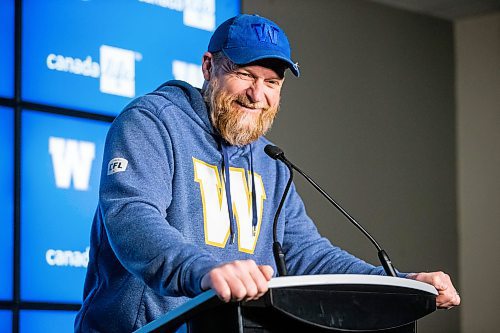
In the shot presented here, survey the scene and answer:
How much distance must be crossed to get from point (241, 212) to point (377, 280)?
2.23 feet

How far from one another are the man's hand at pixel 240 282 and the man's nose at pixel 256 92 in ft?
2.58

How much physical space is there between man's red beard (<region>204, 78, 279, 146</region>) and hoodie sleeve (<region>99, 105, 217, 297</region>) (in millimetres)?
187

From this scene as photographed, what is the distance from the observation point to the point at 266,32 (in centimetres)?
219

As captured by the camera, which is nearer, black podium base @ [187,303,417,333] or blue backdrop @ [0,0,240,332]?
black podium base @ [187,303,417,333]

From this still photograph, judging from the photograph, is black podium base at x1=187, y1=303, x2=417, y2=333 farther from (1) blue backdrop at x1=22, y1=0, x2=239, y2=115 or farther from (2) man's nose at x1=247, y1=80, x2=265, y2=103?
(1) blue backdrop at x1=22, y1=0, x2=239, y2=115

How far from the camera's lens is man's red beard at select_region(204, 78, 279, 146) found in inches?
87.4

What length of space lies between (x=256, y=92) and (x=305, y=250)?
40 cm

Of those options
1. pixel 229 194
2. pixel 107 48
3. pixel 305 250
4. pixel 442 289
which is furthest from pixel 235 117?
pixel 107 48

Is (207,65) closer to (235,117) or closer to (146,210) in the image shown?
(235,117)

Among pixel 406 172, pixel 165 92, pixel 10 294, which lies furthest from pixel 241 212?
pixel 406 172

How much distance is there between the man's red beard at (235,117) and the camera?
7.28 feet

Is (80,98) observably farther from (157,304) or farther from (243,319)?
(243,319)

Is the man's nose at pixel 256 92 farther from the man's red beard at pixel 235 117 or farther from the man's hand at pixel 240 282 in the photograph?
the man's hand at pixel 240 282

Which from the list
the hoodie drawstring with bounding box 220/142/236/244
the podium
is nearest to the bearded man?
the hoodie drawstring with bounding box 220/142/236/244
